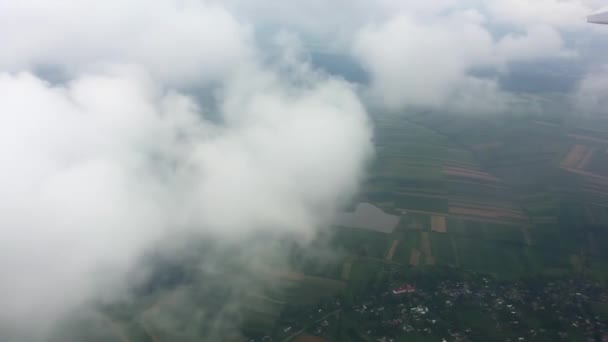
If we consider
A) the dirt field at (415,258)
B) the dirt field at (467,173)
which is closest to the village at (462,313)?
the dirt field at (415,258)

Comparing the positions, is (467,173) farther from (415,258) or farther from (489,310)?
(489,310)

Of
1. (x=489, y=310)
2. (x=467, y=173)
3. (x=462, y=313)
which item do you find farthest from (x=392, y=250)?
(x=467, y=173)

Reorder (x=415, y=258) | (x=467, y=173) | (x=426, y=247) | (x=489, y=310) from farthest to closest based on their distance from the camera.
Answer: (x=467, y=173)
(x=426, y=247)
(x=415, y=258)
(x=489, y=310)

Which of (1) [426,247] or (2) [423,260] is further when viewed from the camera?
(1) [426,247]

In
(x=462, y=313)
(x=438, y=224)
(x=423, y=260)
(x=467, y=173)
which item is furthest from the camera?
(x=467, y=173)

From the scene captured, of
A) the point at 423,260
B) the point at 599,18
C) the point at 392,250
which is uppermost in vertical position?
the point at 599,18

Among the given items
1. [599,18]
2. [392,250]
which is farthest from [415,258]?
[599,18]

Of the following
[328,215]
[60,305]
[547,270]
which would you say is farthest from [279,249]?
[547,270]

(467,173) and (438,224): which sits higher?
(467,173)
